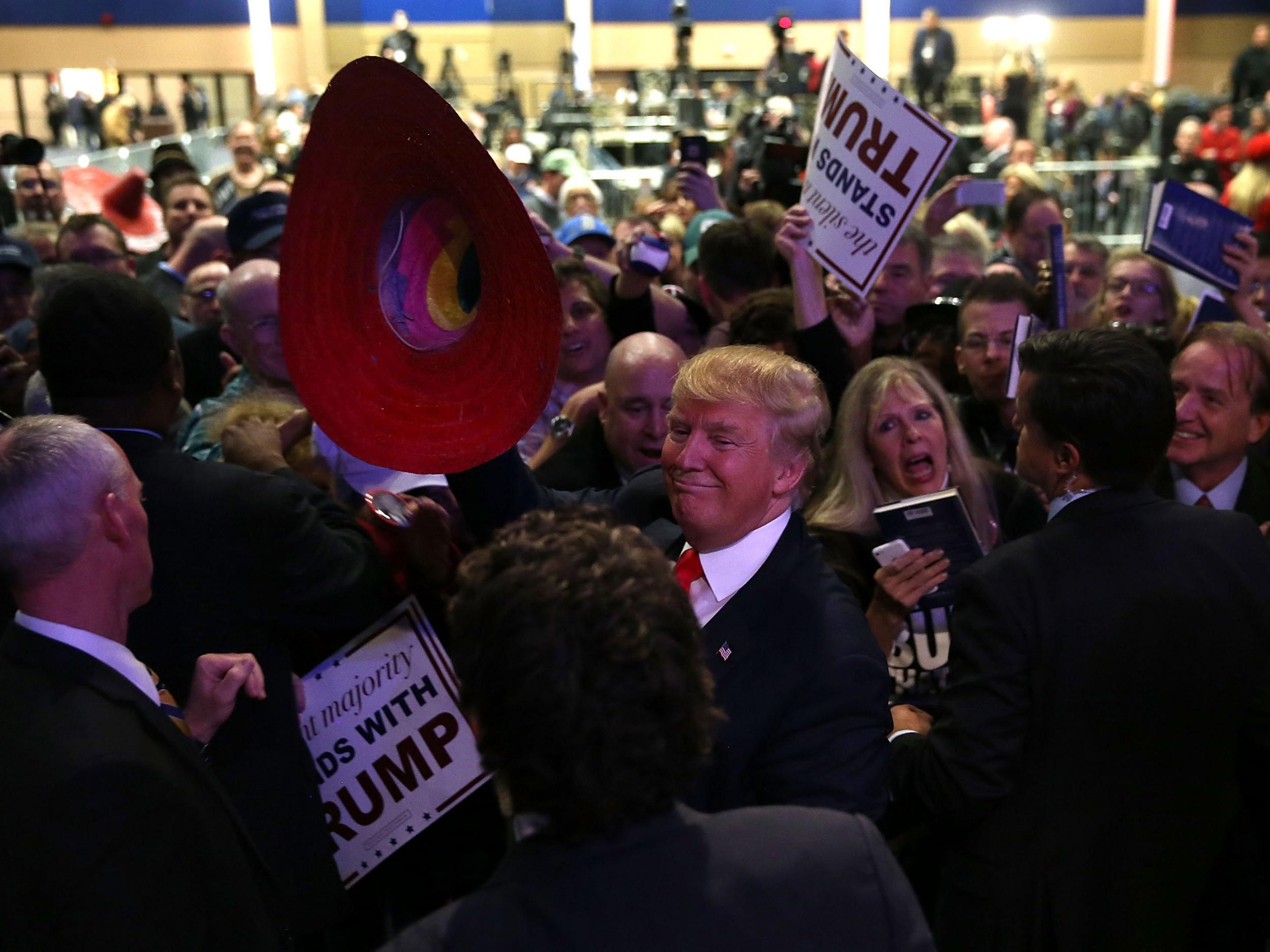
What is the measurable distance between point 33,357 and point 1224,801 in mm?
3236

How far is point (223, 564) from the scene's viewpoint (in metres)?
2.13

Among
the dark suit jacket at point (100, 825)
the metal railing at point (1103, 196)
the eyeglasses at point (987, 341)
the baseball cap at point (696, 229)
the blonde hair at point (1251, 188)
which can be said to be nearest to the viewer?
the dark suit jacket at point (100, 825)

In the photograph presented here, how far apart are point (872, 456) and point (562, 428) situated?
0.78 m

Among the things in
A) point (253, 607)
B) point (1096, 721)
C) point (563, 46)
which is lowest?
point (1096, 721)

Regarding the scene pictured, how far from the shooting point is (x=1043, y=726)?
1962mm

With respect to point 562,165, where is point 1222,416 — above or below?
below

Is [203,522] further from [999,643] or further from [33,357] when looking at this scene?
[33,357]

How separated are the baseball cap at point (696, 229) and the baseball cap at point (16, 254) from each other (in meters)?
2.42

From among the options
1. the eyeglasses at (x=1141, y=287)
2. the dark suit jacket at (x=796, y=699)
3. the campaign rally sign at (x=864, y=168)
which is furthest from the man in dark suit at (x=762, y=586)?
the eyeglasses at (x=1141, y=287)

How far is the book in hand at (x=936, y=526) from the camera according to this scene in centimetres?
234

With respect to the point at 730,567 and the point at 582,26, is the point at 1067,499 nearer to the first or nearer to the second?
the point at 730,567

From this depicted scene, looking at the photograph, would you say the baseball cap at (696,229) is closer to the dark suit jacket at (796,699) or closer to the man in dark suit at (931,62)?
the dark suit jacket at (796,699)

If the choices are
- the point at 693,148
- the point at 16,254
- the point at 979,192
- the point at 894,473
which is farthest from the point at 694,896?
the point at 693,148

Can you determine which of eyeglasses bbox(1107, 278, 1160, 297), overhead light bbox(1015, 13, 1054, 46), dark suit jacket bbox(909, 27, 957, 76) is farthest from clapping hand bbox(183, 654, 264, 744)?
overhead light bbox(1015, 13, 1054, 46)
